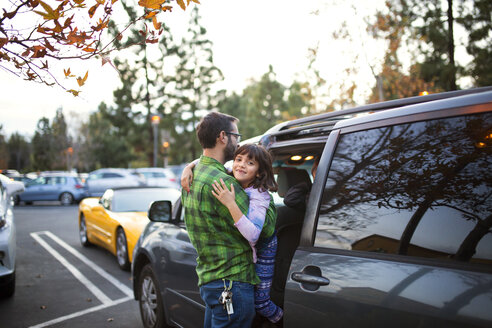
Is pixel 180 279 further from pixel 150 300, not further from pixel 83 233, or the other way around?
pixel 83 233

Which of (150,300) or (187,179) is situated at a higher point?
(187,179)

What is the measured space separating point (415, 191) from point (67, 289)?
568 centimetres

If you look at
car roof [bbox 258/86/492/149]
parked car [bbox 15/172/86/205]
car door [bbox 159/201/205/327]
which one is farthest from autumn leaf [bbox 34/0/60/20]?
parked car [bbox 15/172/86/205]

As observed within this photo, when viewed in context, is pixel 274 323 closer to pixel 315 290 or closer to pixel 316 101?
pixel 315 290

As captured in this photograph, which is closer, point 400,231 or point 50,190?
point 400,231

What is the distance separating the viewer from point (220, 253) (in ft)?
7.60

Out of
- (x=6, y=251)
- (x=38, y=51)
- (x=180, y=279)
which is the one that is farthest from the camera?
(x=6, y=251)

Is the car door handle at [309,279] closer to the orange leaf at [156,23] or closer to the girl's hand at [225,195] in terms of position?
the girl's hand at [225,195]

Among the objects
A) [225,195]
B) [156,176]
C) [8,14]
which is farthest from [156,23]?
[156,176]

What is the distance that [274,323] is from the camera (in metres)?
2.48

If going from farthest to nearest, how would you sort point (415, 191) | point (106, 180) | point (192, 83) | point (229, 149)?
1. point (192, 83)
2. point (106, 180)
3. point (229, 149)
4. point (415, 191)

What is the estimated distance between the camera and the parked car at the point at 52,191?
71.3ft

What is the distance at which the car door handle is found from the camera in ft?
6.66

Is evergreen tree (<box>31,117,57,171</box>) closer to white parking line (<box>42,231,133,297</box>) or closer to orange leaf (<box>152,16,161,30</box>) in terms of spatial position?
white parking line (<box>42,231,133,297</box>)
